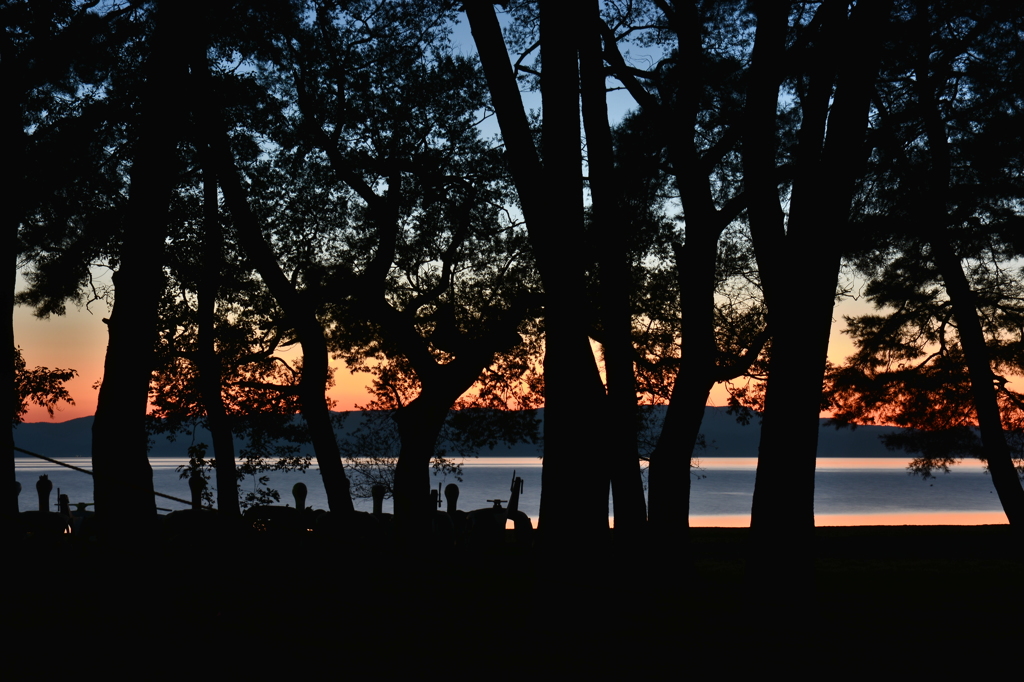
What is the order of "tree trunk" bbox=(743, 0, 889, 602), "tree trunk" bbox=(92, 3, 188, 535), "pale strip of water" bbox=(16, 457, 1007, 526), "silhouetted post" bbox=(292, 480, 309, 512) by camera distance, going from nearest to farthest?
"tree trunk" bbox=(743, 0, 889, 602), "tree trunk" bbox=(92, 3, 188, 535), "silhouetted post" bbox=(292, 480, 309, 512), "pale strip of water" bbox=(16, 457, 1007, 526)

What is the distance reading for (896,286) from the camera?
842 inches

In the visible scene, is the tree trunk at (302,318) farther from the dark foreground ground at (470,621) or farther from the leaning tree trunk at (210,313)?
the dark foreground ground at (470,621)

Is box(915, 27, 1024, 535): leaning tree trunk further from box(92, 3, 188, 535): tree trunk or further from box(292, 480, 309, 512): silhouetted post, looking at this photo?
box(292, 480, 309, 512): silhouetted post

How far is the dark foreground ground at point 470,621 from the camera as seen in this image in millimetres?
6871

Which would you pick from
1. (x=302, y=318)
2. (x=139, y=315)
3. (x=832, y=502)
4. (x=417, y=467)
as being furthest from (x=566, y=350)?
(x=832, y=502)

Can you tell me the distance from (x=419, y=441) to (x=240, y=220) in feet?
17.6

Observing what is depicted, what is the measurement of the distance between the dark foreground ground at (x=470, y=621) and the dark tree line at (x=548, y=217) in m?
0.54

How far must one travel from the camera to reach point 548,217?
26.4 ft

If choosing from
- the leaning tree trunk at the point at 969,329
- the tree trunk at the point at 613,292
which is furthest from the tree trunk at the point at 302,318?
the leaning tree trunk at the point at 969,329

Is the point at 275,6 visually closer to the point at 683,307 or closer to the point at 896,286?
the point at 683,307

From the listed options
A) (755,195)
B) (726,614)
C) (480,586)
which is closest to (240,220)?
(480,586)

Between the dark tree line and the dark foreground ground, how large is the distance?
0.54m

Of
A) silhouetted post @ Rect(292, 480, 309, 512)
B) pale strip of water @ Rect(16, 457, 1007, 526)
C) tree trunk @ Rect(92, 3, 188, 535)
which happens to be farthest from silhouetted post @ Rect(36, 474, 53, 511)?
pale strip of water @ Rect(16, 457, 1007, 526)

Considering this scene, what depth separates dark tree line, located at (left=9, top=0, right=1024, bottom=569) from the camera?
7.98 m
